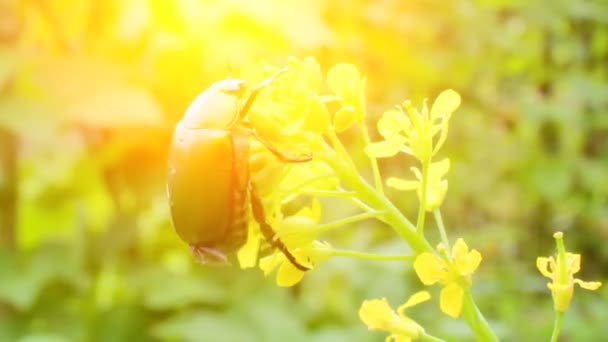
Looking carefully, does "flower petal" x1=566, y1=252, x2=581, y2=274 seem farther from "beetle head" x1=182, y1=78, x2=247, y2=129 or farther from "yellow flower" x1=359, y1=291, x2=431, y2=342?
"beetle head" x1=182, y1=78, x2=247, y2=129

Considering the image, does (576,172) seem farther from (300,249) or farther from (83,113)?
(300,249)

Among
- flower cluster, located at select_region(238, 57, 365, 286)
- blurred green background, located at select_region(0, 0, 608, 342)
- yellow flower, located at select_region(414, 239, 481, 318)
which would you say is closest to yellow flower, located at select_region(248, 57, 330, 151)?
flower cluster, located at select_region(238, 57, 365, 286)

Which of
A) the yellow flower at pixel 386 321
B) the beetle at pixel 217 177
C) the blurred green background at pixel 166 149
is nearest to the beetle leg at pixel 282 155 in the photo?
the beetle at pixel 217 177

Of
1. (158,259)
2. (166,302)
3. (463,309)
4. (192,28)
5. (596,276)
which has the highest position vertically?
(192,28)

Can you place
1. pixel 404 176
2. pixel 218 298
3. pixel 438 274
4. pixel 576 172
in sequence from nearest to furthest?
pixel 438 274, pixel 218 298, pixel 404 176, pixel 576 172

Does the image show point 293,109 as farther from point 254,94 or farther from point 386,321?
point 386,321

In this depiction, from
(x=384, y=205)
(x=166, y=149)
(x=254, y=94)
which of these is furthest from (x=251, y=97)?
(x=166, y=149)

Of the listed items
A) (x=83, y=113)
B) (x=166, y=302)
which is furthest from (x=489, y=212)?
(x=83, y=113)
